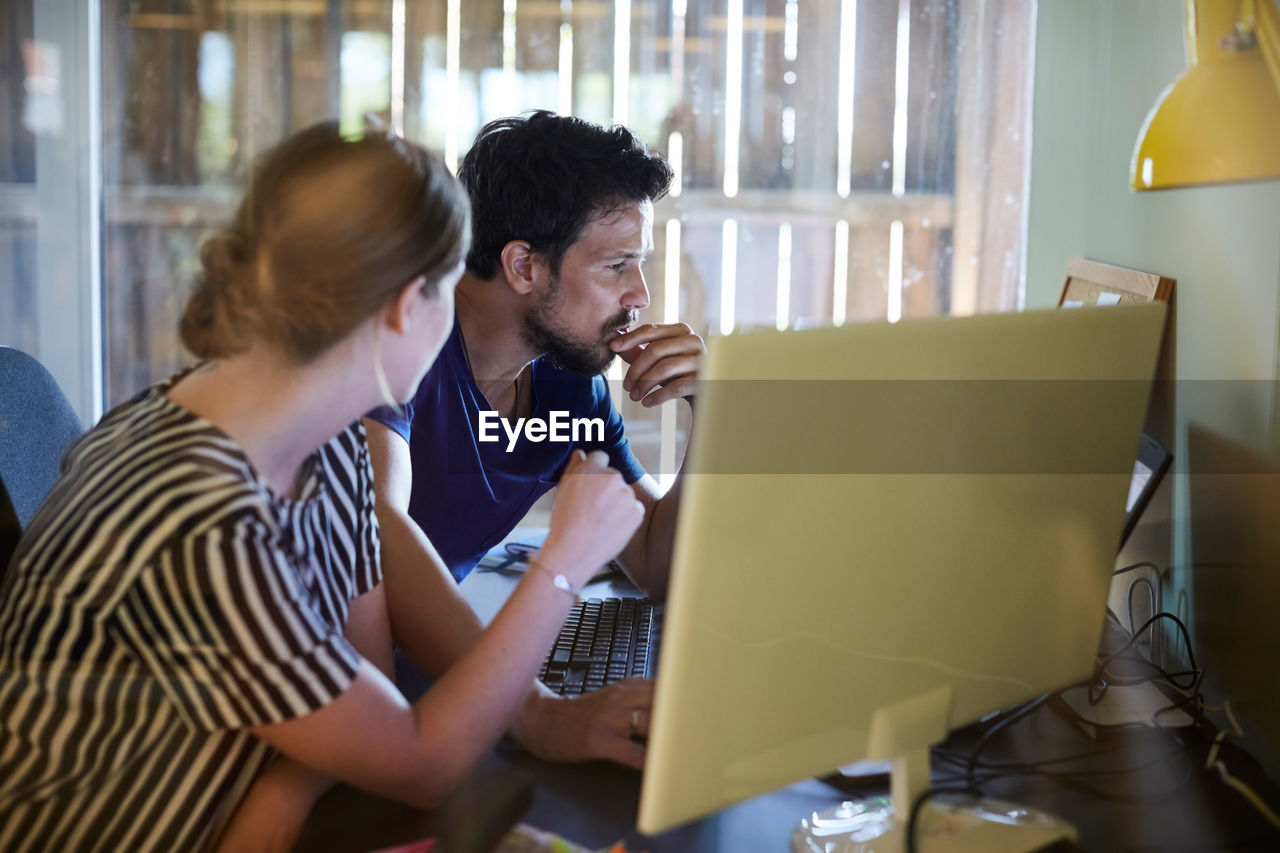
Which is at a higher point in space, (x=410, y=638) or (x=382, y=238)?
(x=382, y=238)

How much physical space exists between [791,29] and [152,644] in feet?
7.30

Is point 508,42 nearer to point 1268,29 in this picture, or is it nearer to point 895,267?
point 895,267

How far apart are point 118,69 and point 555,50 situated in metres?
1.02

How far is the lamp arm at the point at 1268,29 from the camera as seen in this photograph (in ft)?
2.91

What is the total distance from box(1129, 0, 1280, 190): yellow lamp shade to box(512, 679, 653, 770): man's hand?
0.67 metres

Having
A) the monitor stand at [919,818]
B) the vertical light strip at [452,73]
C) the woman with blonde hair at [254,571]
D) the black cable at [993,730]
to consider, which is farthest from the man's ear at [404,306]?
the vertical light strip at [452,73]

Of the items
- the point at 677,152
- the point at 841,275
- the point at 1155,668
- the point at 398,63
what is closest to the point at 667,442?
the point at 841,275

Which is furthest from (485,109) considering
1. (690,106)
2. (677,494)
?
(677,494)

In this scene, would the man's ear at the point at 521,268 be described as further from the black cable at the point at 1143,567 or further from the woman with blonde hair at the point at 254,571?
the black cable at the point at 1143,567

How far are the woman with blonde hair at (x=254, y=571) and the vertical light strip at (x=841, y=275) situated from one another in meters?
1.89

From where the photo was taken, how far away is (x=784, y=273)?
269 centimetres

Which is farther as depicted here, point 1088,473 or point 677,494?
point 677,494

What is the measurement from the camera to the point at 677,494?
1.51 meters

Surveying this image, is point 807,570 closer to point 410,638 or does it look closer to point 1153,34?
point 410,638
